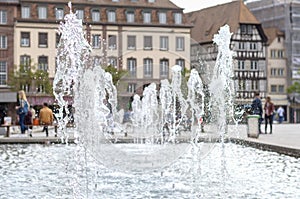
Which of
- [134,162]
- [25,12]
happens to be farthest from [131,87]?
[25,12]

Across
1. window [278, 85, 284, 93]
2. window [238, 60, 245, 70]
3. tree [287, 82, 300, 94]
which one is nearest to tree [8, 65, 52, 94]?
window [238, 60, 245, 70]

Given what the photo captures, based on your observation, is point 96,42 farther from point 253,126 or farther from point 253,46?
point 253,46

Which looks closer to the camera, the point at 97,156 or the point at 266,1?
the point at 97,156

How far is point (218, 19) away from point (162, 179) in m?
61.6

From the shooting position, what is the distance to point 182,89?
51.4 ft

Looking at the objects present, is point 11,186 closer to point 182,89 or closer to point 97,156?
point 97,156

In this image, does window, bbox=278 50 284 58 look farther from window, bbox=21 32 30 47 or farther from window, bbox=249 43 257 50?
window, bbox=21 32 30 47

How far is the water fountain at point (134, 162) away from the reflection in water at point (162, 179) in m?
0.02

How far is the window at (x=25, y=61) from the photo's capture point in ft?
171

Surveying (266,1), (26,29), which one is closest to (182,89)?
(26,29)

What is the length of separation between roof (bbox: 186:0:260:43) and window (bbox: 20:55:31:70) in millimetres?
20600

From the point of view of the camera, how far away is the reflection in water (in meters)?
9.78

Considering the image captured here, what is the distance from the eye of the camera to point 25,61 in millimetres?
53938

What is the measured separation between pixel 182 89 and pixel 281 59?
5609cm
